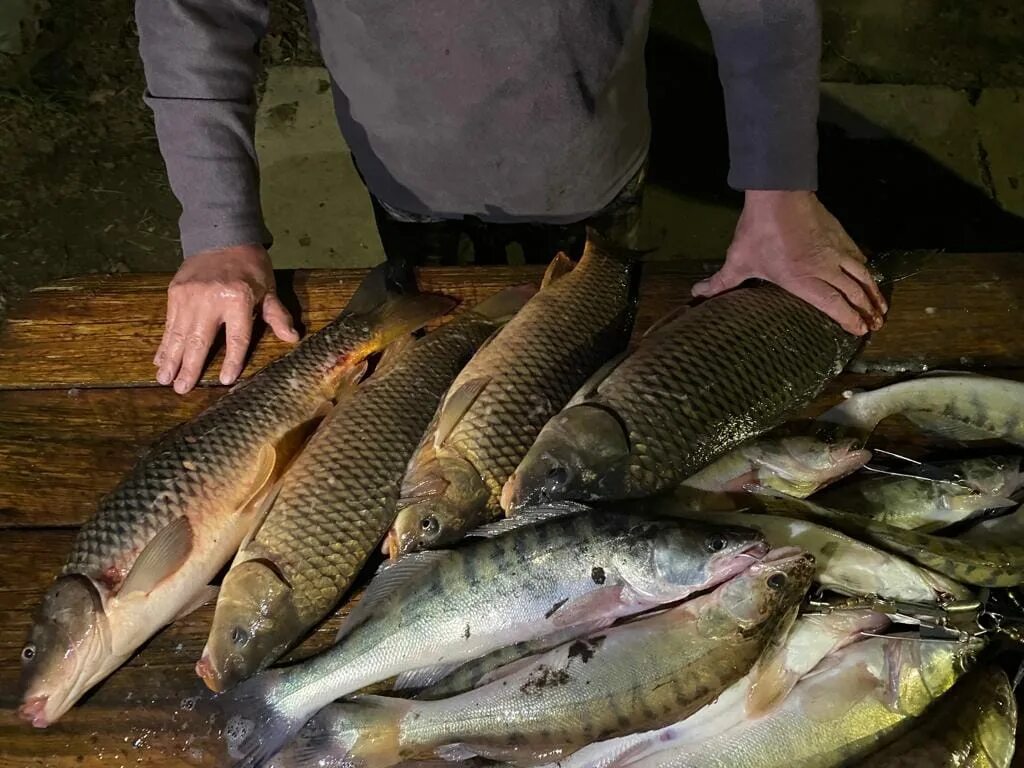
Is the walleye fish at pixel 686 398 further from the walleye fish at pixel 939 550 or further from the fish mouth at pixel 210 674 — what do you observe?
the fish mouth at pixel 210 674

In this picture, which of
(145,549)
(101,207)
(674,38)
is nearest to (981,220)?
(674,38)

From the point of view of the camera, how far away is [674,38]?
3.19 m

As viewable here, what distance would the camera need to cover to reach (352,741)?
3.60ft

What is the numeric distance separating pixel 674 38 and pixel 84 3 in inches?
95.3

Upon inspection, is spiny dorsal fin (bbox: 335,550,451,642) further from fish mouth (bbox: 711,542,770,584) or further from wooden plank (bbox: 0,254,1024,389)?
wooden plank (bbox: 0,254,1024,389)

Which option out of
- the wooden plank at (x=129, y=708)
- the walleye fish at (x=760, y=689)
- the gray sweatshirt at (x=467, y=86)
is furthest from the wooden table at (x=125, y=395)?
the walleye fish at (x=760, y=689)

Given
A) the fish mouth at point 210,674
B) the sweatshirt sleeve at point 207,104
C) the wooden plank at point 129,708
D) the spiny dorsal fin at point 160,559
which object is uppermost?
the sweatshirt sleeve at point 207,104

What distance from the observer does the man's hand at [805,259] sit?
1.47m

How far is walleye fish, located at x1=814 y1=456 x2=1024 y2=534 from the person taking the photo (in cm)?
132

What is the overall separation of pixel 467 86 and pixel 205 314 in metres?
0.64

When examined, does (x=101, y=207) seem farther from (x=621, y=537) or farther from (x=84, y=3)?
(x=621, y=537)

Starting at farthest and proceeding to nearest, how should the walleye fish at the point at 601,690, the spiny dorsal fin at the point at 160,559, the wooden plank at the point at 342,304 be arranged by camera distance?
the wooden plank at the point at 342,304 → the spiny dorsal fin at the point at 160,559 → the walleye fish at the point at 601,690

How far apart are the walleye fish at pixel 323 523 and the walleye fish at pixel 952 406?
746 millimetres

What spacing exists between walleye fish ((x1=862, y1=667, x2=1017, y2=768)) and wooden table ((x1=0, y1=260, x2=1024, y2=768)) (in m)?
0.54
